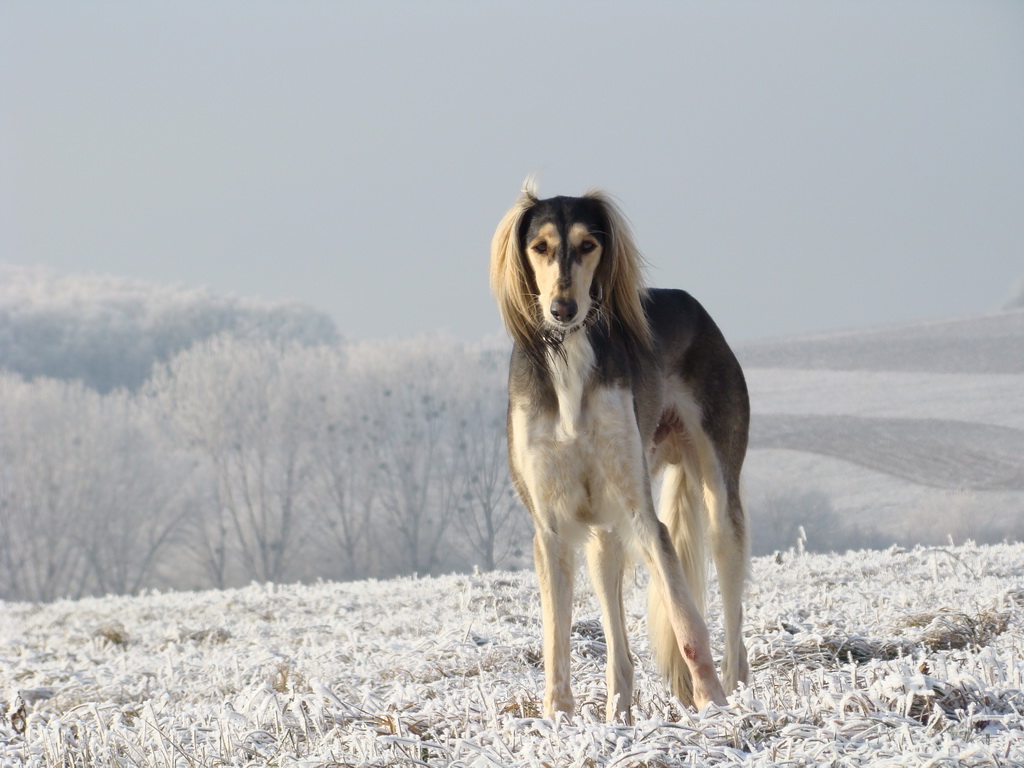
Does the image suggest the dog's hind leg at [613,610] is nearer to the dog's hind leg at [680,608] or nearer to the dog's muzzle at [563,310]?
the dog's hind leg at [680,608]

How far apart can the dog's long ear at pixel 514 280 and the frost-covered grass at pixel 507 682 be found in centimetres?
158

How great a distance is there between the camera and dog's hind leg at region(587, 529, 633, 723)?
15.9 feet

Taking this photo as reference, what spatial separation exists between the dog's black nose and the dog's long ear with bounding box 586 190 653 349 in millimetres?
551

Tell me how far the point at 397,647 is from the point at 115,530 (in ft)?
98.5

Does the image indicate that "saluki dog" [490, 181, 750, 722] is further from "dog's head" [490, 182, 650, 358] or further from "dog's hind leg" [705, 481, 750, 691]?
"dog's hind leg" [705, 481, 750, 691]

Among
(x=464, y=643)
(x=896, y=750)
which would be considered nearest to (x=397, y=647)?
(x=464, y=643)

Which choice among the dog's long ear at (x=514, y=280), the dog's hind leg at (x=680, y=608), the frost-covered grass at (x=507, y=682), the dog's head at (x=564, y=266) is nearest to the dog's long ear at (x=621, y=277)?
the dog's head at (x=564, y=266)

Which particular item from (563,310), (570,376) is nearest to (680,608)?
(570,376)

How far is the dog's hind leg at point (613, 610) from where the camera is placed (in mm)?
4855

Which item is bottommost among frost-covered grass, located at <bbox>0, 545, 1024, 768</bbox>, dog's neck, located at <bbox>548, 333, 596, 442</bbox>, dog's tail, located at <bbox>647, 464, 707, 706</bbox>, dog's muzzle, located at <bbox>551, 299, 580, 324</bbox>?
frost-covered grass, located at <bbox>0, 545, 1024, 768</bbox>

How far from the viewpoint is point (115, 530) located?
3422 centimetres

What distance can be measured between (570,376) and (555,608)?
1.00 metres

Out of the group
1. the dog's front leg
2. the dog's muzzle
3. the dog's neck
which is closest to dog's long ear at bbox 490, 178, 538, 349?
the dog's neck

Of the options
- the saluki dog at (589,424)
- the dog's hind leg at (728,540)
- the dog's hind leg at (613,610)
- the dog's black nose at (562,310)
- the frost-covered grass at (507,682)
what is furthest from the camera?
the dog's hind leg at (728,540)
